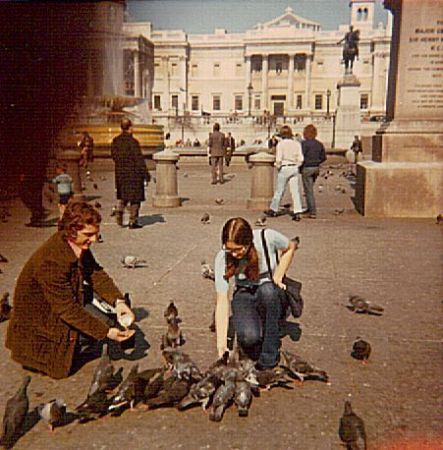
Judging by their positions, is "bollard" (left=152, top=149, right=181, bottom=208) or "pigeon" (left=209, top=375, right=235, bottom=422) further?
"bollard" (left=152, top=149, right=181, bottom=208)

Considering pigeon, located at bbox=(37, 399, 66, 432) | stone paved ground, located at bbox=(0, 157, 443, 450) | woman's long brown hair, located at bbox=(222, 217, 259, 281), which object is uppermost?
woman's long brown hair, located at bbox=(222, 217, 259, 281)

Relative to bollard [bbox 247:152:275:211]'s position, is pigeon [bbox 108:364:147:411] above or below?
below

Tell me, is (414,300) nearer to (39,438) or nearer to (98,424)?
(98,424)

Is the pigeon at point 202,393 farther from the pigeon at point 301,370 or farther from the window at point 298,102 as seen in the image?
the window at point 298,102

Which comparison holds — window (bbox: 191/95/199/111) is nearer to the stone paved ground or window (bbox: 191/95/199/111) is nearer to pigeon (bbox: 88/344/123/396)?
the stone paved ground

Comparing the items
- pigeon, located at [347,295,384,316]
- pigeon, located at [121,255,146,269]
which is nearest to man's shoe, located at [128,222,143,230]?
pigeon, located at [121,255,146,269]

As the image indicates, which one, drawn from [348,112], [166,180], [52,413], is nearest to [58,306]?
[52,413]

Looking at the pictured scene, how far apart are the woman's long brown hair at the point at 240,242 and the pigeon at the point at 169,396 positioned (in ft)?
2.37

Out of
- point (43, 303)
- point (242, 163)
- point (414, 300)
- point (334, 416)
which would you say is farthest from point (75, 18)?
point (242, 163)

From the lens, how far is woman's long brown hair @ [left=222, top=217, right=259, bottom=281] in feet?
10.0

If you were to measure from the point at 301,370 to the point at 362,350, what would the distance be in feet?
1.80

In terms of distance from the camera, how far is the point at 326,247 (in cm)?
701

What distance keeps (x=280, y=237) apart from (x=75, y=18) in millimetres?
5371

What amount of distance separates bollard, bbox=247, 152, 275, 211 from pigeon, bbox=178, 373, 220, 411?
7355 millimetres
